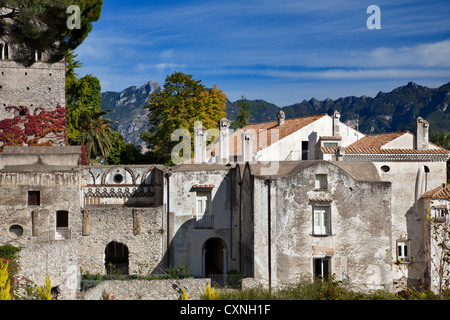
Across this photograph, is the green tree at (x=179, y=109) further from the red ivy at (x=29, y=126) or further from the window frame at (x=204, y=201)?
the window frame at (x=204, y=201)

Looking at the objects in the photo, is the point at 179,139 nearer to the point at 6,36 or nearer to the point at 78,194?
the point at 78,194

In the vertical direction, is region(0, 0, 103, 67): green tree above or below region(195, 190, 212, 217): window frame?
above

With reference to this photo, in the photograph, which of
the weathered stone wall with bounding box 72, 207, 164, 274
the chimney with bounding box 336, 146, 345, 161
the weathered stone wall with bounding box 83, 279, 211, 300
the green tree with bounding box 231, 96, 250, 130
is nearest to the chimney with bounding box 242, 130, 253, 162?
the chimney with bounding box 336, 146, 345, 161

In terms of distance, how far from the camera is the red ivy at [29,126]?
3716cm

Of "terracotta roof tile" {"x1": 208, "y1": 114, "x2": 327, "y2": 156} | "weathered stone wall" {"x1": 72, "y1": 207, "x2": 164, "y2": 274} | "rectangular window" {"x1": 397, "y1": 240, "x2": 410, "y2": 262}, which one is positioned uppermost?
"terracotta roof tile" {"x1": 208, "y1": 114, "x2": 327, "y2": 156}

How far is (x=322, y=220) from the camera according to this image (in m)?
21.4

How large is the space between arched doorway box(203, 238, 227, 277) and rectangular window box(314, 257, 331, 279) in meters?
6.75

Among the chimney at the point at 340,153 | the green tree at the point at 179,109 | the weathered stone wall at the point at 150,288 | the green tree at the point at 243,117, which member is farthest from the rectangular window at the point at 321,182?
the green tree at the point at 243,117

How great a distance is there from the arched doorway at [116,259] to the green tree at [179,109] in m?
12.1

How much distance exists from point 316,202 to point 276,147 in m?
12.4

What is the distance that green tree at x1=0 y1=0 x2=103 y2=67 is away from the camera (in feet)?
63.8

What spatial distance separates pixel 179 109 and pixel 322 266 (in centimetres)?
2230

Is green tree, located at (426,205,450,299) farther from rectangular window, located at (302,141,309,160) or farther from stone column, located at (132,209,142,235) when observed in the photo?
stone column, located at (132,209,142,235)
